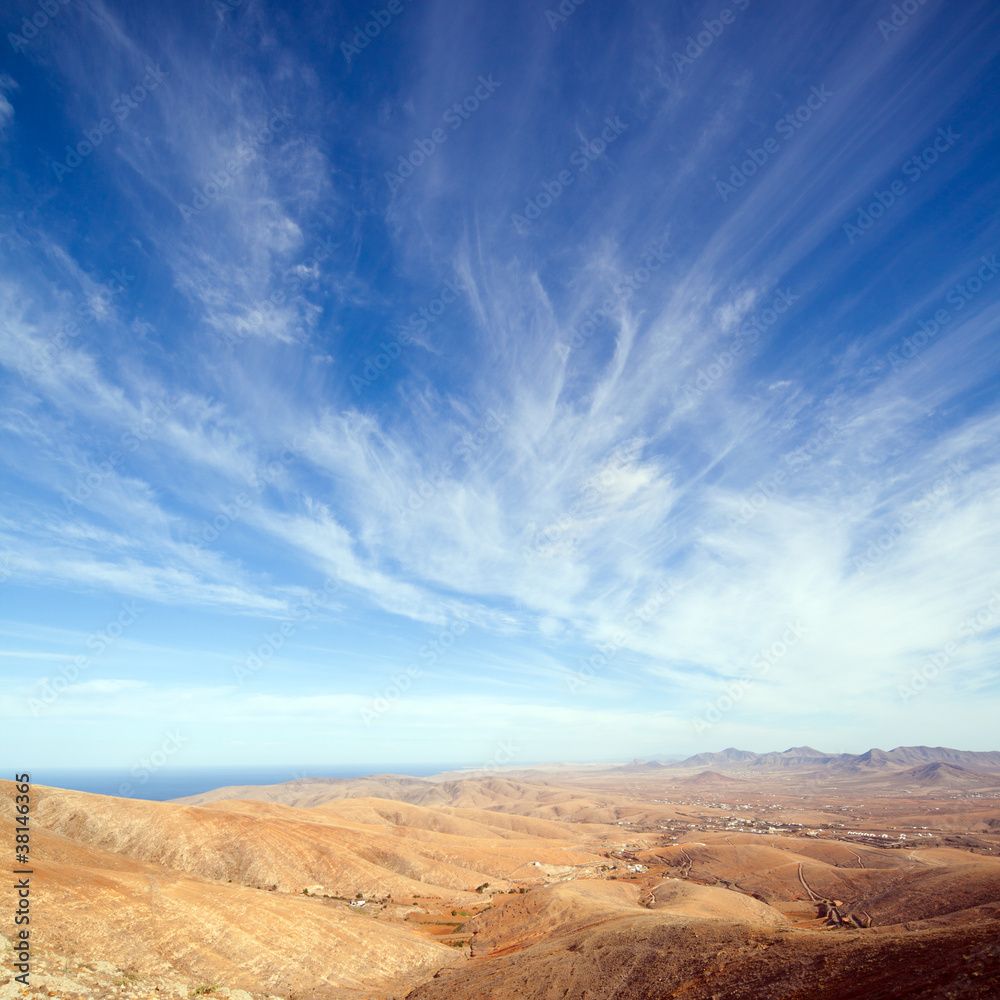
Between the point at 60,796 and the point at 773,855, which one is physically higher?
the point at 60,796

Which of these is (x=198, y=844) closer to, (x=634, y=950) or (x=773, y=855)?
(x=634, y=950)

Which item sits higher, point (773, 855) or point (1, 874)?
point (1, 874)

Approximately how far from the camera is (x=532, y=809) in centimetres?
17788

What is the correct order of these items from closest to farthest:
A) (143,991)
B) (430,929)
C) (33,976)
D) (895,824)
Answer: (33,976) → (143,991) → (430,929) → (895,824)

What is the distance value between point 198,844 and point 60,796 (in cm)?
1501

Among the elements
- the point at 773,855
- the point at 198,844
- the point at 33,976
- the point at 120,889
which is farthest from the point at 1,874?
the point at 773,855

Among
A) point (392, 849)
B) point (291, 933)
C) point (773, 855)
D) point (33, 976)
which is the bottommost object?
point (773, 855)

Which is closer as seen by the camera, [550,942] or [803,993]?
[803,993]

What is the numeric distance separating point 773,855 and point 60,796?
302 ft

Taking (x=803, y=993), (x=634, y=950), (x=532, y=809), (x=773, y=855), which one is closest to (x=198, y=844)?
(x=634, y=950)

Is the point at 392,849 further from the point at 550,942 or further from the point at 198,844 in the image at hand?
the point at 550,942

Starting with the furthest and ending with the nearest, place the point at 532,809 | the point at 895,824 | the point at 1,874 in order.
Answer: the point at 532,809, the point at 895,824, the point at 1,874

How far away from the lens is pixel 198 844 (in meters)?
52.8

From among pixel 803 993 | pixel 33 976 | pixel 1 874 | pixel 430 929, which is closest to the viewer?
pixel 803 993
